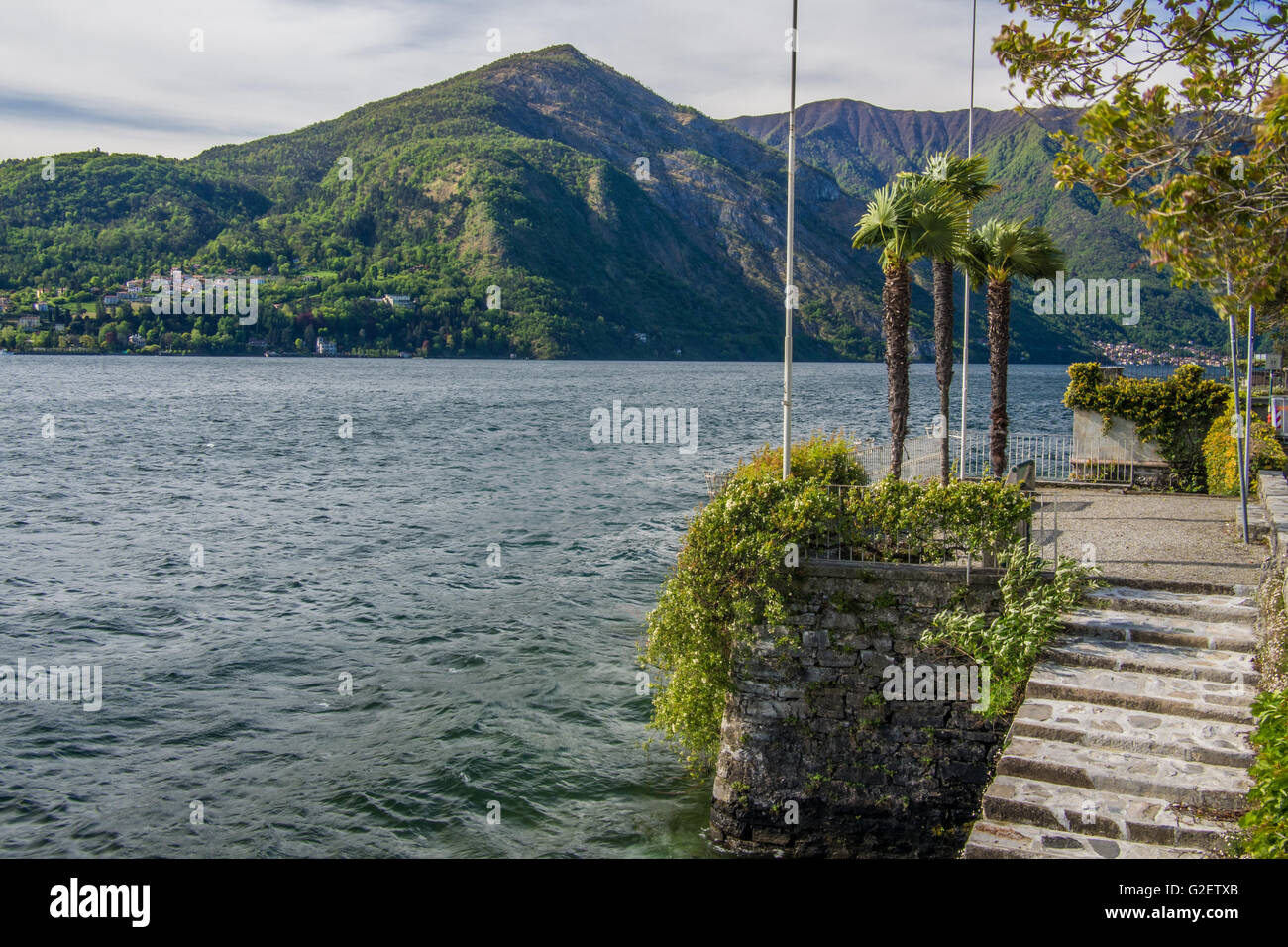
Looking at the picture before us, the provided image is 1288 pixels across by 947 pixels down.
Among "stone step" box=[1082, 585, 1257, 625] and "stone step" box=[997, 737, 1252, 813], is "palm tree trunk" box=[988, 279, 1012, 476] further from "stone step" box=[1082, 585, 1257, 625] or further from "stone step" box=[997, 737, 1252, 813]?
"stone step" box=[997, 737, 1252, 813]

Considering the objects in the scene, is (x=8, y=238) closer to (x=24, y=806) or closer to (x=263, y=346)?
(x=263, y=346)

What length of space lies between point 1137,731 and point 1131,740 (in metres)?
0.21

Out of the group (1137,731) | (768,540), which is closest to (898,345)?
(768,540)

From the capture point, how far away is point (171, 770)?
634 inches

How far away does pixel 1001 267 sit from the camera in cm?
2161

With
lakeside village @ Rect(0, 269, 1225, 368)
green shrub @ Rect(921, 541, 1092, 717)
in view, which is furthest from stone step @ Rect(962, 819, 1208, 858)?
lakeside village @ Rect(0, 269, 1225, 368)

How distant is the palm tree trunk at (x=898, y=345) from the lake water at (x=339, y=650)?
708 centimetres

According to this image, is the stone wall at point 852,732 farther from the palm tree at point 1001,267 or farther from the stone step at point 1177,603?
the palm tree at point 1001,267

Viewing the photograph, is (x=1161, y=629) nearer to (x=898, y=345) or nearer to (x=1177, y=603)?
(x=1177, y=603)

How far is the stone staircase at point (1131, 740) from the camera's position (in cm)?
834

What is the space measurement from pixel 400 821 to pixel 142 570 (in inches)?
734

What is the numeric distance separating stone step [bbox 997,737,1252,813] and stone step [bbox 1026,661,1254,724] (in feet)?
2.84
